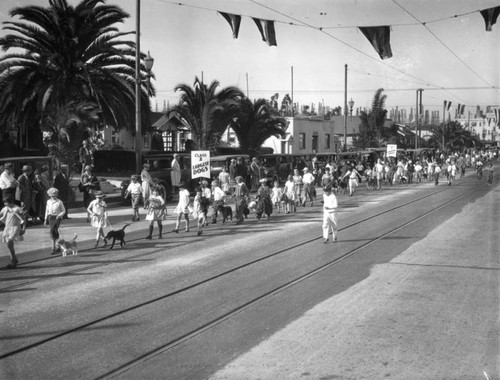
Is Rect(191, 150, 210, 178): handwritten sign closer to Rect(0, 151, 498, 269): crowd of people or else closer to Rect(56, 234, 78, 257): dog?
Rect(0, 151, 498, 269): crowd of people

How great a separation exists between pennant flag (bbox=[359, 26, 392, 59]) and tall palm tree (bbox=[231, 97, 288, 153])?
66.7ft

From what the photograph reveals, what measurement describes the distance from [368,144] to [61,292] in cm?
5108

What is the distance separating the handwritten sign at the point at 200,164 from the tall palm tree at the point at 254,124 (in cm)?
1756

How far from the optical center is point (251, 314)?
850cm

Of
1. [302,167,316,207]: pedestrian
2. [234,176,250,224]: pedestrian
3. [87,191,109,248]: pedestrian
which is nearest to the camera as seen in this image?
[87,191,109,248]: pedestrian

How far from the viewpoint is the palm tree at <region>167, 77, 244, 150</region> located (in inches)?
1307

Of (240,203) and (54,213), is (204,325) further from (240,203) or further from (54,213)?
(240,203)

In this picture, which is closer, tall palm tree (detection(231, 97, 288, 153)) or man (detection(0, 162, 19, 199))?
man (detection(0, 162, 19, 199))

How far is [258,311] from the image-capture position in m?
8.66

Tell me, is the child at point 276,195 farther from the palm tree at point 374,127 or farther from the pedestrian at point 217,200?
the palm tree at point 374,127

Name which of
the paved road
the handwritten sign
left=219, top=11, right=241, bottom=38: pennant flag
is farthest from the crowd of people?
left=219, top=11, right=241, bottom=38: pennant flag

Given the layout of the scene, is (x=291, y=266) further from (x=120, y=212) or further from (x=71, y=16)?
(x=71, y=16)

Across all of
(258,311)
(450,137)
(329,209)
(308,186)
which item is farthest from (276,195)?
(450,137)

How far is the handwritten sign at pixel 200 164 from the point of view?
2078 centimetres
